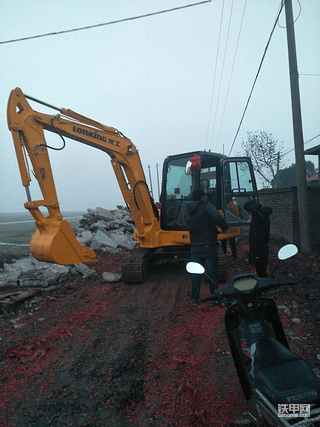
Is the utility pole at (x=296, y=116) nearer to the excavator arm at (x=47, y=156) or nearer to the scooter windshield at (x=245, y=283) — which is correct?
the excavator arm at (x=47, y=156)

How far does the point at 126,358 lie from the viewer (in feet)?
11.2

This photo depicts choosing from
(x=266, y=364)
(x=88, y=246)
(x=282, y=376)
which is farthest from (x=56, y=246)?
(x=88, y=246)

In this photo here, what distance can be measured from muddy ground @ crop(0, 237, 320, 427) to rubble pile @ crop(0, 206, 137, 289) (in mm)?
1005

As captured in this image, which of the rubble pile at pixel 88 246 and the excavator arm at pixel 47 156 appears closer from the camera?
the excavator arm at pixel 47 156

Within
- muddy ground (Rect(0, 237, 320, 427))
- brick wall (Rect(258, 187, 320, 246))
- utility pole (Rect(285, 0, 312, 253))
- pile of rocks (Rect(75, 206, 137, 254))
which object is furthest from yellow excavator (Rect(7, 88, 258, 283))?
pile of rocks (Rect(75, 206, 137, 254))

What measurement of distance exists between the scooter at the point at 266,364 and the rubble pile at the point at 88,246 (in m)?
5.00

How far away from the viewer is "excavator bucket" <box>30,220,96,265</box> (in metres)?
4.94

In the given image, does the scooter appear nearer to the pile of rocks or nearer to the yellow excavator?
the yellow excavator

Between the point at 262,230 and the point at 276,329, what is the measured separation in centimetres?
325

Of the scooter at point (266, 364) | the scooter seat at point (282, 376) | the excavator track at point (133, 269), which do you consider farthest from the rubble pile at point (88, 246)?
the scooter seat at point (282, 376)

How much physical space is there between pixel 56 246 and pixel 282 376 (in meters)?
4.17

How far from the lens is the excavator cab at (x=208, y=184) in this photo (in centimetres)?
693

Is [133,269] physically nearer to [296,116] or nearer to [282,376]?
[282,376]

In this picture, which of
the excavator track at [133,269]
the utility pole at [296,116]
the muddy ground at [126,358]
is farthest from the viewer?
the utility pole at [296,116]
